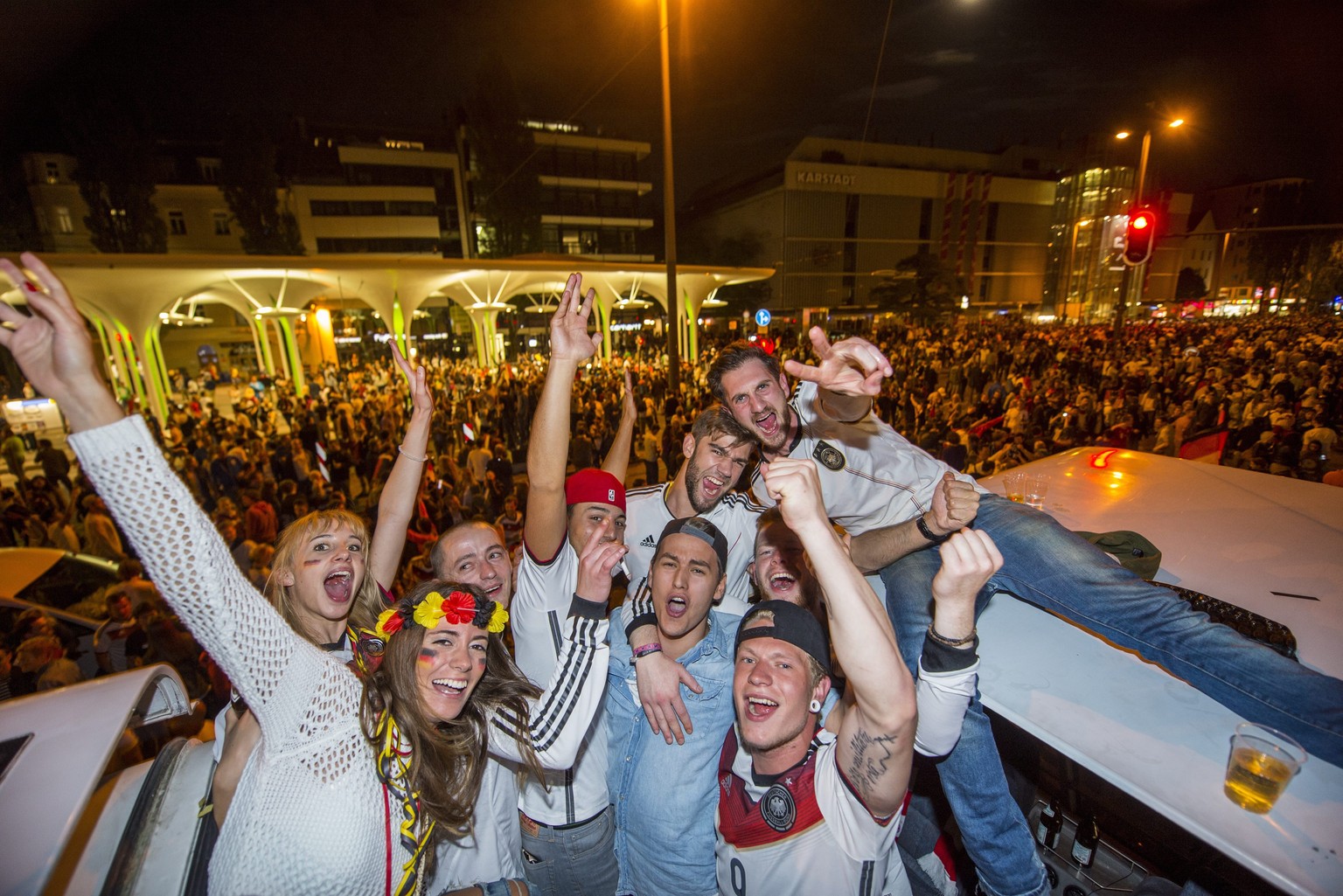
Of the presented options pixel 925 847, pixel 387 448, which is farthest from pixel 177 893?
pixel 387 448

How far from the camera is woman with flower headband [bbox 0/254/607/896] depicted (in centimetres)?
130

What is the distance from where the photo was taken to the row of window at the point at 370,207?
41.9m

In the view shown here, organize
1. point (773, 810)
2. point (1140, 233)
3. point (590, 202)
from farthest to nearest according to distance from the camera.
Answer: point (590, 202), point (1140, 233), point (773, 810)

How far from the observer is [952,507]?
236 cm

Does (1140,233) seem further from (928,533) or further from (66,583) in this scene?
(66,583)

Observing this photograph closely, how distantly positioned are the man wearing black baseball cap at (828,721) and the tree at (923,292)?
161ft

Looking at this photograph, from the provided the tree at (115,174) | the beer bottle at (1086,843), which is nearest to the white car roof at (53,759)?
the beer bottle at (1086,843)

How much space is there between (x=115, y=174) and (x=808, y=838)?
4607 cm

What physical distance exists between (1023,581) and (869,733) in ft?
4.75

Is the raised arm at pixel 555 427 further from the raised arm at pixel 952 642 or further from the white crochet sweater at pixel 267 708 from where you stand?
the raised arm at pixel 952 642

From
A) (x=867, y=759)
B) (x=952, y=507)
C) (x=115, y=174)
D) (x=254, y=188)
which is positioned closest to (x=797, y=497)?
(x=867, y=759)

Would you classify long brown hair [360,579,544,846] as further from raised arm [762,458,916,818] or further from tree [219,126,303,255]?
tree [219,126,303,255]

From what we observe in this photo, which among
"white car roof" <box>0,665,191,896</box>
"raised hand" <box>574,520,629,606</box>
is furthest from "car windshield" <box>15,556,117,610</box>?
"raised hand" <box>574,520,629,606</box>

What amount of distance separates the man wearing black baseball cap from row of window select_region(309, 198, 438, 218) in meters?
51.0
